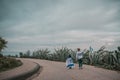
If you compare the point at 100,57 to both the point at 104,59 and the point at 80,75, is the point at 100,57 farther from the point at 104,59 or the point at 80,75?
the point at 80,75

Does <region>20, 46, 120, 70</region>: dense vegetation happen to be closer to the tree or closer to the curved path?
the curved path

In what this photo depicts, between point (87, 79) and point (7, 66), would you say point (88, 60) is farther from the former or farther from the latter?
point (87, 79)

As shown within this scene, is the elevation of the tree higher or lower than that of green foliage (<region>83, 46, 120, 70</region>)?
higher

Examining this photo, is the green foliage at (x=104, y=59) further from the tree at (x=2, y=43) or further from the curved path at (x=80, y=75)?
the tree at (x=2, y=43)

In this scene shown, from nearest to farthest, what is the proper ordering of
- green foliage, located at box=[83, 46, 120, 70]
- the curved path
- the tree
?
the curved path < green foliage, located at box=[83, 46, 120, 70] < the tree

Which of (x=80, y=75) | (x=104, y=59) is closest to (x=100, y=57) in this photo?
(x=104, y=59)

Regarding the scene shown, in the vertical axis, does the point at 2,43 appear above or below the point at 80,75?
above

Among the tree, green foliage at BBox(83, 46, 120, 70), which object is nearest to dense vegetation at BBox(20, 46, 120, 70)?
green foliage at BBox(83, 46, 120, 70)

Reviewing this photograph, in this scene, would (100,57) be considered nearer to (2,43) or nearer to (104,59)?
(104,59)

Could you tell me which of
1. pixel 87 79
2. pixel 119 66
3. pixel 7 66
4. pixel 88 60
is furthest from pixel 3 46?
pixel 87 79

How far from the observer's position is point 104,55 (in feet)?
84.8

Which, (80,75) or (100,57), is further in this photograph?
(100,57)

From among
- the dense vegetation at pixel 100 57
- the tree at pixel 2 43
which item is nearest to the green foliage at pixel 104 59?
the dense vegetation at pixel 100 57

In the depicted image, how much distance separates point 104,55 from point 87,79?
12.9 metres
